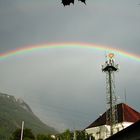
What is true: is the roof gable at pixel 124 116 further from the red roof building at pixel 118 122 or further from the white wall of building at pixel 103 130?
the white wall of building at pixel 103 130

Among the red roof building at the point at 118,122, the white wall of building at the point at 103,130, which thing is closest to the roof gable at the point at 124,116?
the red roof building at the point at 118,122

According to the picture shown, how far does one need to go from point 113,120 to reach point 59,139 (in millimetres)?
13927

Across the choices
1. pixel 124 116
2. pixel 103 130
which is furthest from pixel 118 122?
pixel 103 130

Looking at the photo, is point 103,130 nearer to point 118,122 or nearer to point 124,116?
point 118,122

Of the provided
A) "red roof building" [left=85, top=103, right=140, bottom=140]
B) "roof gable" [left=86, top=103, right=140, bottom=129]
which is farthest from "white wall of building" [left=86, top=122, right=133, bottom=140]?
"roof gable" [left=86, top=103, right=140, bottom=129]

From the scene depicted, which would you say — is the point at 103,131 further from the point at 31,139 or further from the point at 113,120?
the point at 31,139

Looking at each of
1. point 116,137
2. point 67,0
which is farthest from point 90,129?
point 67,0

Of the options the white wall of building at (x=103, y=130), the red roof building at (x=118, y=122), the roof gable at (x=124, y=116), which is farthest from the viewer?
the roof gable at (x=124, y=116)

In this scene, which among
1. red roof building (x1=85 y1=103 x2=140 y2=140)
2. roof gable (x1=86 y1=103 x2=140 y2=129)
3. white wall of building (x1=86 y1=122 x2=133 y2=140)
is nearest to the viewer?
white wall of building (x1=86 y1=122 x2=133 y2=140)

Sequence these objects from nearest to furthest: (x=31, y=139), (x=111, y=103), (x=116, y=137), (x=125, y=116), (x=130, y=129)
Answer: (x=130, y=129) → (x=116, y=137) → (x=111, y=103) → (x=125, y=116) → (x=31, y=139)

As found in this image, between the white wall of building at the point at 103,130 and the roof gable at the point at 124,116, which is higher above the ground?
the roof gable at the point at 124,116

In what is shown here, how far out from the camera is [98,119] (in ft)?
254

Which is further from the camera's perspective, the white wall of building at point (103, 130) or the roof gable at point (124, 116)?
the roof gable at point (124, 116)

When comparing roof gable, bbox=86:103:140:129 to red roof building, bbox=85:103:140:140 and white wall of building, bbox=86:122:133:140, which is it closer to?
red roof building, bbox=85:103:140:140
